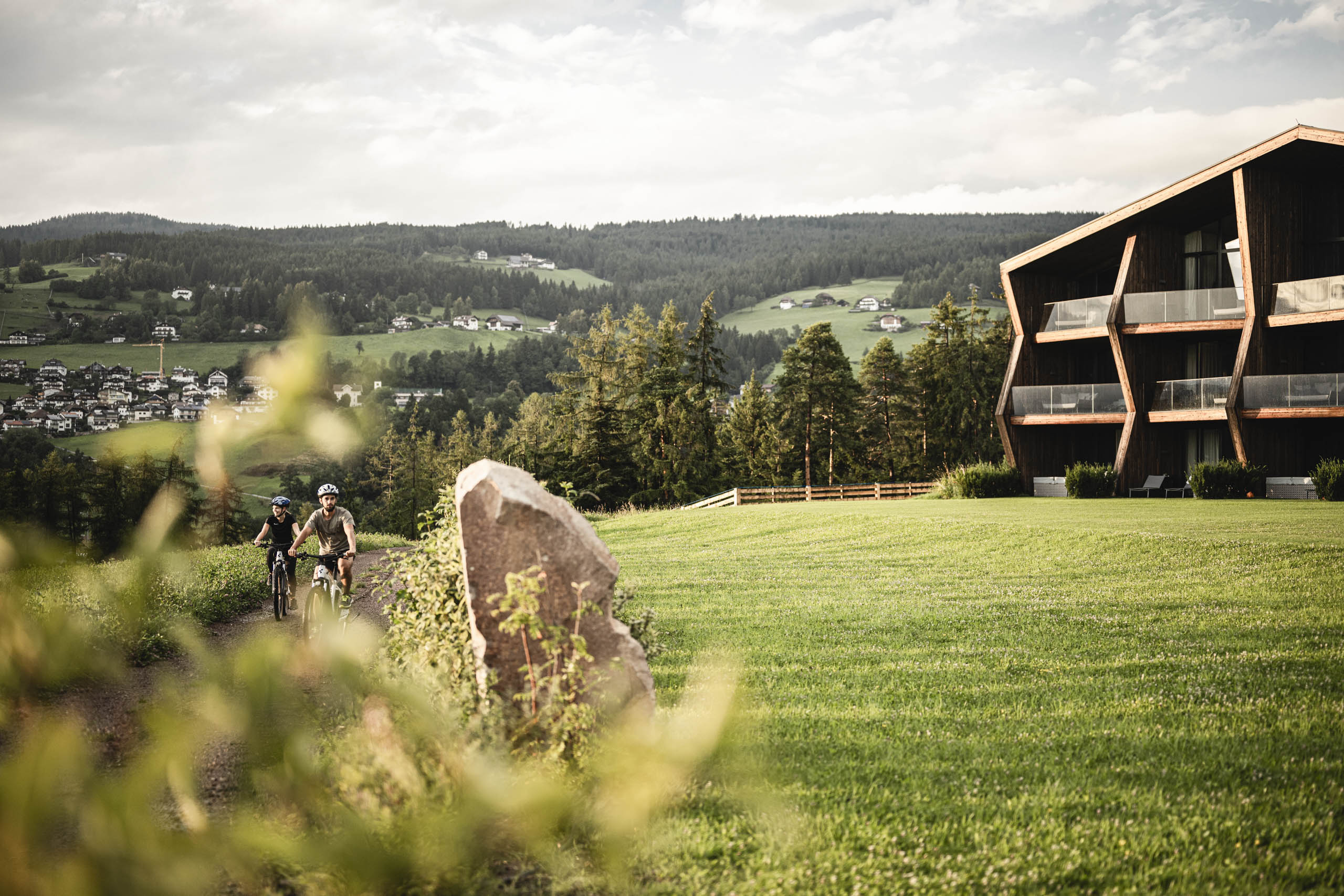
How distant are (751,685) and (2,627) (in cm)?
742

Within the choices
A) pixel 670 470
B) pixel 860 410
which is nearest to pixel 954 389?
pixel 860 410

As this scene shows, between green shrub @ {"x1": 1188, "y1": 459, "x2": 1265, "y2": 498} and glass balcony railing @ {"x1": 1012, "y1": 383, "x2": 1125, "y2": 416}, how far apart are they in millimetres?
4278

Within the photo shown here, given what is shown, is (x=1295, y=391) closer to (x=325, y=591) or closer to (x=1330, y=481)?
(x=1330, y=481)

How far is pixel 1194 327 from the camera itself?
2833 cm

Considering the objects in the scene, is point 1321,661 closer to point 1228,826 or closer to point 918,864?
point 1228,826

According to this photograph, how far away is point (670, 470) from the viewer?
2186 inches

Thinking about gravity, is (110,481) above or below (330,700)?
above

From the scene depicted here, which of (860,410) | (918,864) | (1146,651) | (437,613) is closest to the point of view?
(918,864)

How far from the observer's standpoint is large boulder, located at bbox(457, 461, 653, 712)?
5582 millimetres

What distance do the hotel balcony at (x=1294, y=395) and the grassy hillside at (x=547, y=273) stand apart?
146 metres

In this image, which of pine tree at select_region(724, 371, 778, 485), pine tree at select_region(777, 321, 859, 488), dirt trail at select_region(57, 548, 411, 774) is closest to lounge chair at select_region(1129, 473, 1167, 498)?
pine tree at select_region(777, 321, 859, 488)

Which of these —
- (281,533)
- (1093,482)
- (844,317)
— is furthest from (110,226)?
(844,317)

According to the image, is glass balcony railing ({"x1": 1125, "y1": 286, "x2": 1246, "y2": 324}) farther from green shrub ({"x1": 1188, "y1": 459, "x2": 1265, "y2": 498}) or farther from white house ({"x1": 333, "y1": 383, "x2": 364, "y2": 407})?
white house ({"x1": 333, "y1": 383, "x2": 364, "y2": 407})

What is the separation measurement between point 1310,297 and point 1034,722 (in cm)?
2512
